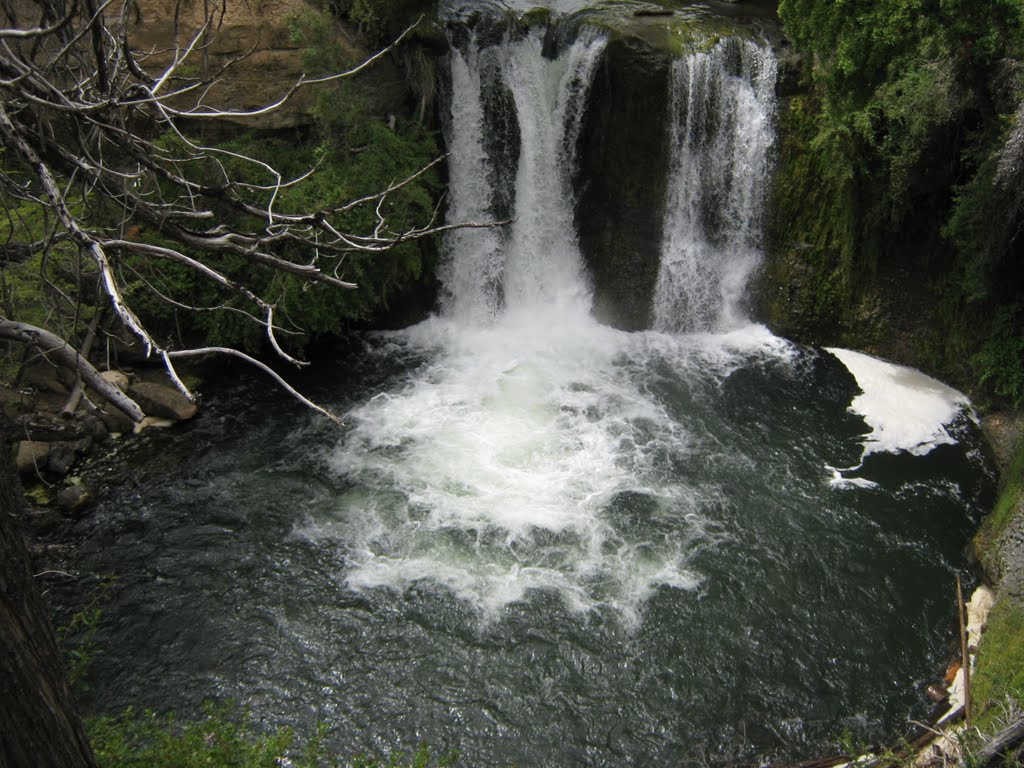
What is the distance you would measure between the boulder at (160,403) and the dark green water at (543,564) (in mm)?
250

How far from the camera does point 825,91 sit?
1170 cm

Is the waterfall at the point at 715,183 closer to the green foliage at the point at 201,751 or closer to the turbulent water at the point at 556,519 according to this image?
the turbulent water at the point at 556,519

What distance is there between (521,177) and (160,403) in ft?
22.3

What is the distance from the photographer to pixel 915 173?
10633 millimetres

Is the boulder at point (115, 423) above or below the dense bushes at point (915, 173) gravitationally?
below

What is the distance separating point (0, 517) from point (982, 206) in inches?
432

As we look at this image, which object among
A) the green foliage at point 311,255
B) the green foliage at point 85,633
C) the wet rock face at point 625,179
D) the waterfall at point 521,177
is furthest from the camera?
the waterfall at point 521,177

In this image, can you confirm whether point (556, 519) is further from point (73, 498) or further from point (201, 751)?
point (73, 498)

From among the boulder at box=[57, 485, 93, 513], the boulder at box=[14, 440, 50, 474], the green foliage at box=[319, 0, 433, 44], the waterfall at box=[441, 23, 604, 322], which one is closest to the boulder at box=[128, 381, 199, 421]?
the boulder at box=[14, 440, 50, 474]

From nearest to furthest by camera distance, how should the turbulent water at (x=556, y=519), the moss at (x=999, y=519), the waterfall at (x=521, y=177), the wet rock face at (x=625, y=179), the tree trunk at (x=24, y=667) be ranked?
the tree trunk at (x=24, y=667)
the turbulent water at (x=556, y=519)
the moss at (x=999, y=519)
the wet rock face at (x=625, y=179)
the waterfall at (x=521, y=177)

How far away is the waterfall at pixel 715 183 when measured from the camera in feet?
39.5

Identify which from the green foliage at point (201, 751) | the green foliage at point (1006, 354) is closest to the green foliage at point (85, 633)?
the green foliage at point (201, 751)

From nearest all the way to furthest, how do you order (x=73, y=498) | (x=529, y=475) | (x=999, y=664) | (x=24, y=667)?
1. (x=24, y=667)
2. (x=999, y=664)
3. (x=73, y=498)
4. (x=529, y=475)

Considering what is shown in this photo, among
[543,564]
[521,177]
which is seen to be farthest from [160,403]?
[521,177]
